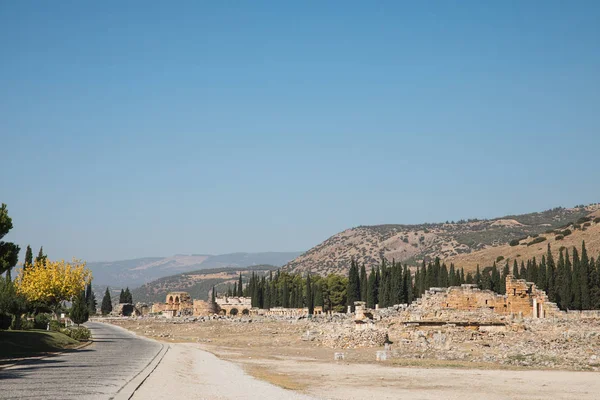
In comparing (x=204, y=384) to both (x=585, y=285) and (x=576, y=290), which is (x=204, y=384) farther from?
(x=576, y=290)

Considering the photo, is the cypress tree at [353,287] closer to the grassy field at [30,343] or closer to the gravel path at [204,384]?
the grassy field at [30,343]

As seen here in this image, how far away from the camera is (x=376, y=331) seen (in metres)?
39.7

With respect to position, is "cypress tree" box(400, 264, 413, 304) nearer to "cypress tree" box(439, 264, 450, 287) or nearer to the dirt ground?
"cypress tree" box(439, 264, 450, 287)

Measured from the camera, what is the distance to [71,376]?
20.5 m

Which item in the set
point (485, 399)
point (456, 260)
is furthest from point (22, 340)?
point (456, 260)

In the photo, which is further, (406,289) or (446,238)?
(446,238)

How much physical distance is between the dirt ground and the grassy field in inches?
312

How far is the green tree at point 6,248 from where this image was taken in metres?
29.1

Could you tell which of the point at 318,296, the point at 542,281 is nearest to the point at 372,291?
the point at 318,296

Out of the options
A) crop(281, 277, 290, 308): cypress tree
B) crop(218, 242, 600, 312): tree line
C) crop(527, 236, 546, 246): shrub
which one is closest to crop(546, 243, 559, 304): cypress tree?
crop(218, 242, 600, 312): tree line

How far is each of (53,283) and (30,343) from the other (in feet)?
48.6

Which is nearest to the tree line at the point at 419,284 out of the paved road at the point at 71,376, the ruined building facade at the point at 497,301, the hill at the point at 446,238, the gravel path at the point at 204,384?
the ruined building facade at the point at 497,301

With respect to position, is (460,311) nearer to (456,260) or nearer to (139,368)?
(139,368)

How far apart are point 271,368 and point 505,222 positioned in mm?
163755
